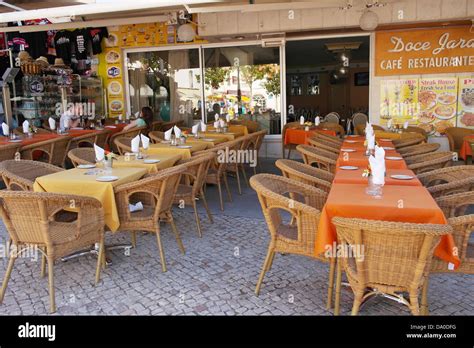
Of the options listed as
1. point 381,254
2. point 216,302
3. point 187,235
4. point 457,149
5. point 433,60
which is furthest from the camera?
point 433,60

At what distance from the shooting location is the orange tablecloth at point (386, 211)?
104 inches

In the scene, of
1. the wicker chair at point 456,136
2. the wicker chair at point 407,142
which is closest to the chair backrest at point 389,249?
the wicker chair at point 407,142

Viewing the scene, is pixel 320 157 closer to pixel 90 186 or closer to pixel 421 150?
pixel 421 150

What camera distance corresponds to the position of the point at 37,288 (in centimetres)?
347

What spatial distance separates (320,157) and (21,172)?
3.09 m

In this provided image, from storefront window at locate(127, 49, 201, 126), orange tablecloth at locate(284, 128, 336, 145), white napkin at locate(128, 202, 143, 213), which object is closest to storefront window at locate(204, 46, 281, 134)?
storefront window at locate(127, 49, 201, 126)

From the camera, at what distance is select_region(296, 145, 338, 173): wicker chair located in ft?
16.4

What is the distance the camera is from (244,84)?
33.7 feet

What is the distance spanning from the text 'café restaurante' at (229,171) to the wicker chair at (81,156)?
0.19 ft

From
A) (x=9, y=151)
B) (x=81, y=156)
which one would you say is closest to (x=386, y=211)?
(x=81, y=156)

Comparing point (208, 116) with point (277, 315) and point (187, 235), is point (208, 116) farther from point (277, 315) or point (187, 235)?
point (277, 315)

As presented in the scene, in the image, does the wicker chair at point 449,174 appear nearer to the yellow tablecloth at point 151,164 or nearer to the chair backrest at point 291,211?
the chair backrest at point 291,211
